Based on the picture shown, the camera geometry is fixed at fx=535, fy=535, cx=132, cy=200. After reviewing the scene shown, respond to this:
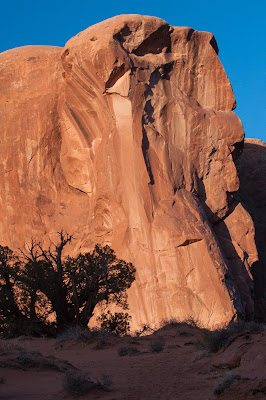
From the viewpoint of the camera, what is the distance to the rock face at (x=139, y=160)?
21906 mm

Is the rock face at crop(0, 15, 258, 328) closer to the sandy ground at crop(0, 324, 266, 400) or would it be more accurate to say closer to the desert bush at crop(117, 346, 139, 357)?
the desert bush at crop(117, 346, 139, 357)

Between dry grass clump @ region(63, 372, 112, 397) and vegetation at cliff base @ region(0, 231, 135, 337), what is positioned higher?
vegetation at cliff base @ region(0, 231, 135, 337)

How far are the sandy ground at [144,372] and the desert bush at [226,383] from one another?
0.06ft

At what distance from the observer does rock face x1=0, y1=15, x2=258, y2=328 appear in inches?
862

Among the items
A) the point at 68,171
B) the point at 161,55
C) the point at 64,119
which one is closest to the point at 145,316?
the point at 68,171

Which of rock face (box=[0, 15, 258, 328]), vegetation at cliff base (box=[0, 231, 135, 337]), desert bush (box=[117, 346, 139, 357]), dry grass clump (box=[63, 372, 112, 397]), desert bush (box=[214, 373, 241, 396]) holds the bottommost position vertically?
desert bush (box=[214, 373, 241, 396])

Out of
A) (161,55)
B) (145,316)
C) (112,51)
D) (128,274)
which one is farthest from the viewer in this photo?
(161,55)

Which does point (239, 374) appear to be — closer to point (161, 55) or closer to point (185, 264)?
point (185, 264)

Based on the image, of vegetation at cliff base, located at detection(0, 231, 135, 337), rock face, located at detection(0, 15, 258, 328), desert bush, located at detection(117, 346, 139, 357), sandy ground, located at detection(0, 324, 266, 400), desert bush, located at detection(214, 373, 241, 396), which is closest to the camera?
desert bush, located at detection(214, 373, 241, 396)

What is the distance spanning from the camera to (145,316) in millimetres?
21281

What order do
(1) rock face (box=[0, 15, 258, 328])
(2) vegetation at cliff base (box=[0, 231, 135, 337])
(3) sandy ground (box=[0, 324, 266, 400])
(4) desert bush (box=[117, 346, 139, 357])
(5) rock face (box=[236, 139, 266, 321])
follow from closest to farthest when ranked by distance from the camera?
(3) sandy ground (box=[0, 324, 266, 400]) → (4) desert bush (box=[117, 346, 139, 357]) → (2) vegetation at cliff base (box=[0, 231, 135, 337]) → (1) rock face (box=[0, 15, 258, 328]) → (5) rock face (box=[236, 139, 266, 321])

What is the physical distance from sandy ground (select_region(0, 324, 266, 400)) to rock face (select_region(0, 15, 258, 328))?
30.2 ft

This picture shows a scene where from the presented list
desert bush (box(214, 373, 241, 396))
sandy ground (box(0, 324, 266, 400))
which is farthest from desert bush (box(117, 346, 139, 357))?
desert bush (box(214, 373, 241, 396))

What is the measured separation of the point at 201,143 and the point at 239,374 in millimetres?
18693
